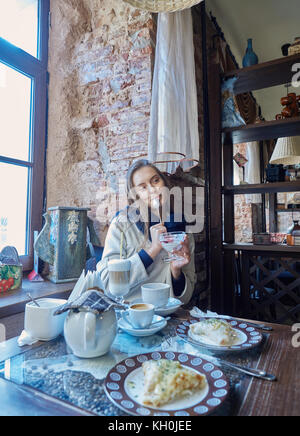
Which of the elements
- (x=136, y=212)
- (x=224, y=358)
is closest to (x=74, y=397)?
(x=224, y=358)

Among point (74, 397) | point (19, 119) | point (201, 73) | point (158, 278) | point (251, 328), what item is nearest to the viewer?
point (74, 397)

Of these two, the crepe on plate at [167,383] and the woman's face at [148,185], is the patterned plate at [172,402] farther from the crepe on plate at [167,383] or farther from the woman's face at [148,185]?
the woman's face at [148,185]

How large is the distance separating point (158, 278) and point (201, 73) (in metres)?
1.82

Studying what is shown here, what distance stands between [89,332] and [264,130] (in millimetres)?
1910

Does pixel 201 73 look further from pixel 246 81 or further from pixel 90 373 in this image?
pixel 90 373

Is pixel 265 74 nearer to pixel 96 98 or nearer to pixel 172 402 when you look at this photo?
pixel 96 98

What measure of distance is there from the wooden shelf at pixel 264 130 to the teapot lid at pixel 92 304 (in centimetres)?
171

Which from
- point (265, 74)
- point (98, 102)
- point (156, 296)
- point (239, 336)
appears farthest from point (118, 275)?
point (265, 74)

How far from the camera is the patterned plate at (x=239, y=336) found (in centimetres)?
78

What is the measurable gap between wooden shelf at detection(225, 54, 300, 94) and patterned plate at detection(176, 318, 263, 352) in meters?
1.78

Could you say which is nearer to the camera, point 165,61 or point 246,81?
point 165,61

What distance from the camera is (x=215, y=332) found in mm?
843

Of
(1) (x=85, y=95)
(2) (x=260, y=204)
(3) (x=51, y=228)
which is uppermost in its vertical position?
(1) (x=85, y=95)

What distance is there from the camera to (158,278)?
1.66 metres
